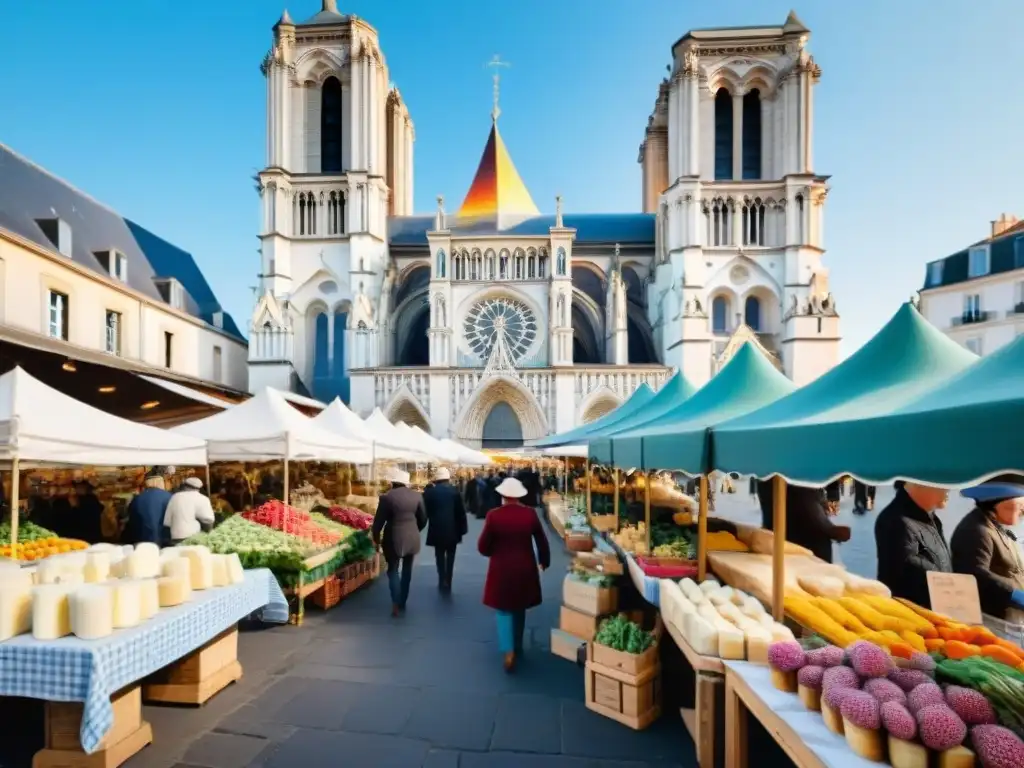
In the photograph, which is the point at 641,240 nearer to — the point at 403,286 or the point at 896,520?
the point at 403,286

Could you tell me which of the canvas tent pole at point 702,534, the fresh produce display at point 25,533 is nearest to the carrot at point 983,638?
the canvas tent pole at point 702,534

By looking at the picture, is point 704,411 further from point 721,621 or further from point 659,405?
point 659,405

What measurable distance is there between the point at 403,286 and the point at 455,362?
6578 millimetres

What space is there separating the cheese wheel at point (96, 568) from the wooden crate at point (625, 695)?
3596 millimetres

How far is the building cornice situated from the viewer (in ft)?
48.9

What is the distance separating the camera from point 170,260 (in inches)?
A: 1056

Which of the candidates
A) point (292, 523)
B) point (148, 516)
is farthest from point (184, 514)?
point (292, 523)

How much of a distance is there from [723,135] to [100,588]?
3227 centimetres

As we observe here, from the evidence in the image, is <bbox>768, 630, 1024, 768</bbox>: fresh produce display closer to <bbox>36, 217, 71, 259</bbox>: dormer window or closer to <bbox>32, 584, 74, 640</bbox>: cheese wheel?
<bbox>32, 584, 74, 640</bbox>: cheese wheel

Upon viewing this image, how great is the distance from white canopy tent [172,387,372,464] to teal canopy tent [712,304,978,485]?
18.6 feet

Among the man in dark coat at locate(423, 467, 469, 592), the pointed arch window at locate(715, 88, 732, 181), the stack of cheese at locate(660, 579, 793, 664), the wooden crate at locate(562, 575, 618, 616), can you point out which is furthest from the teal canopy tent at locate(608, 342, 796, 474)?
the pointed arch window at locate(715, 88, 732, 181)

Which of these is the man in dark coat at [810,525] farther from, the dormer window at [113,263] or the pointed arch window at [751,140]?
the pointed arch window at [751,140]

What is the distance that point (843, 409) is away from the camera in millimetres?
2865

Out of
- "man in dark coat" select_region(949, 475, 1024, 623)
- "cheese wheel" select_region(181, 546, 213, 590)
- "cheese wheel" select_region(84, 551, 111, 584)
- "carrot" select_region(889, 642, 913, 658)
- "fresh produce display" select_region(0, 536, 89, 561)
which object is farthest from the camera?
"fresh produce display" select_region(0, 536, 89, 561)
